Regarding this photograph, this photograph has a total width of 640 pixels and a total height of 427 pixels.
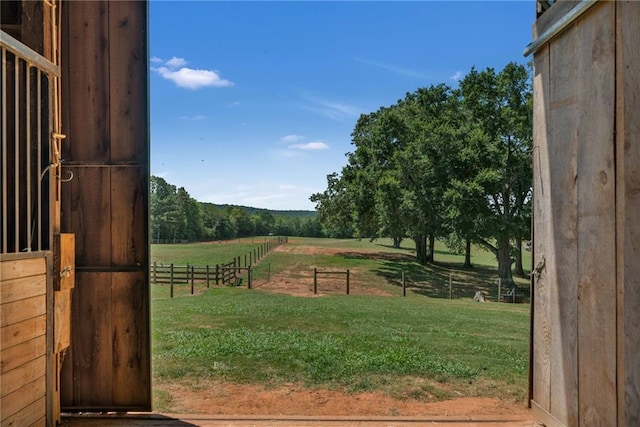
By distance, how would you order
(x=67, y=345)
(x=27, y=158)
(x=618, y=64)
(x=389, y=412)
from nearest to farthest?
(x=618, y=64), (x=27, y=158), (x=67, y=345), (x=389, y=412)

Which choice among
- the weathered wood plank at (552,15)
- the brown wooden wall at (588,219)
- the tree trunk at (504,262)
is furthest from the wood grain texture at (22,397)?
the tree trunk at (504,262)

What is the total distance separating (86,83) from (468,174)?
61.6ft

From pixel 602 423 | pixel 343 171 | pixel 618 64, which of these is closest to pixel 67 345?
pixel 602 423

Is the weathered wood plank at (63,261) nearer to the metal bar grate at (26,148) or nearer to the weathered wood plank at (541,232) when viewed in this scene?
the metal bar grate at (26,148)

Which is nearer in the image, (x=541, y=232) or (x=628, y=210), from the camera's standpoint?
(x=628, y=210)

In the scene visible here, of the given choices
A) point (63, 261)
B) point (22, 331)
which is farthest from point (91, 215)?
point (22, 331)

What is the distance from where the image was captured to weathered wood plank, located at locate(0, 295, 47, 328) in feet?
6.45

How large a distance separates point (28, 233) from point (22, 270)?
23cm

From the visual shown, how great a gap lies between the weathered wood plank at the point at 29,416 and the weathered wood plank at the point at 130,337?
453 mm

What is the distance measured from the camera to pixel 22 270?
212 centimetres

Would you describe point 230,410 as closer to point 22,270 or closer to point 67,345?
point 67,345

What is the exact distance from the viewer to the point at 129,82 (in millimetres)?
2648

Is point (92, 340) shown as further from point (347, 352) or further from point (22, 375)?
point (347, 352)

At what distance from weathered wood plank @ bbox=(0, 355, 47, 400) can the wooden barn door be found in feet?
1.35
